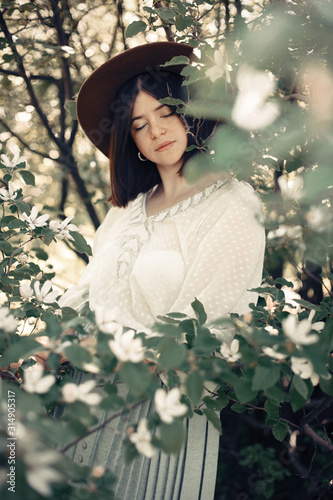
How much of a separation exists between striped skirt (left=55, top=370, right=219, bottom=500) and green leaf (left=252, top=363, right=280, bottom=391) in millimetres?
667

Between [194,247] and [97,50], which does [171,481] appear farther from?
[97,50]

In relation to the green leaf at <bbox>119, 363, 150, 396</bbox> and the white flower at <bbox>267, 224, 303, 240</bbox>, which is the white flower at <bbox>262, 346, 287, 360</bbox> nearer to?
the green leaf at <bbox>119, 363, 150, 396</bbox>

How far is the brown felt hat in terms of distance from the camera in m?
1.69

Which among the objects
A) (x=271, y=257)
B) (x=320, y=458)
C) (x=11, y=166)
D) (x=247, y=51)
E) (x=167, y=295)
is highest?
(x=247, y=51)

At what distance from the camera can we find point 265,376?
82 centimetres

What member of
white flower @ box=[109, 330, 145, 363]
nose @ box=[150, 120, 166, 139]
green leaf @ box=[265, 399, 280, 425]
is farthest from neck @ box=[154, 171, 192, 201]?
white flower @ box=[109, 330, 145, 363]

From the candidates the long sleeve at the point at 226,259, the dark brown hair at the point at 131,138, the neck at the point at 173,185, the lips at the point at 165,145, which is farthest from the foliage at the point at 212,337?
the neck at the point at 173,185

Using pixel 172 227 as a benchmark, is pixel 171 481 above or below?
below

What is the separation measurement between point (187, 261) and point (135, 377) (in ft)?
2.82

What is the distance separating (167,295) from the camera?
1.52 metres

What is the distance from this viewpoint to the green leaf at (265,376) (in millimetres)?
808

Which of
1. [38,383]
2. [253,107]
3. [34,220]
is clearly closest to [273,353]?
[38,383]

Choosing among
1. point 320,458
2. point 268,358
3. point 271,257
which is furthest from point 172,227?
point 320,458

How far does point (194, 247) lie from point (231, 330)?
0.37 m
